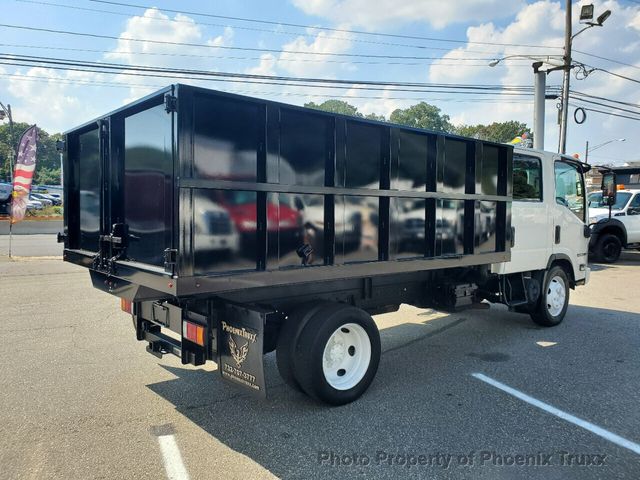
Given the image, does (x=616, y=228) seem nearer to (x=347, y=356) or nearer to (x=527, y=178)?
(x=527, y=178)

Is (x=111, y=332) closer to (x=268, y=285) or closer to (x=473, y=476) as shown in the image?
(x=268, y=285)

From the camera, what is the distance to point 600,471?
10.6 feet

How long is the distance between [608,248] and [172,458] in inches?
647

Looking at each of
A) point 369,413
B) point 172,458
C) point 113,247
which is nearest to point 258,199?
point 113,247

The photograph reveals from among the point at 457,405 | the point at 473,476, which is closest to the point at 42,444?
the point at 473,476

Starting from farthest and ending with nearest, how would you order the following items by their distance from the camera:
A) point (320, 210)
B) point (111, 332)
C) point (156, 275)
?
1. point (111, 332)
2. point (320, 210)
3. point (156, 275)

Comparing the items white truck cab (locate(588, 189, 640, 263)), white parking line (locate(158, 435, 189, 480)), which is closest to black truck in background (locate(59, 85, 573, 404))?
white parking line (locate(158, 435, 189, 480))

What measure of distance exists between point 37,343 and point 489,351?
5.56 metres

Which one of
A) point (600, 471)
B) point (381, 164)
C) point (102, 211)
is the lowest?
point (600, 471)

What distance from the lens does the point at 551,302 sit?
23.1ft

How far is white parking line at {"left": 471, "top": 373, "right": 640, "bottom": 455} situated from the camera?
11.8 feet

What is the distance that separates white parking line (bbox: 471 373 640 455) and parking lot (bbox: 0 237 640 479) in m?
0.02

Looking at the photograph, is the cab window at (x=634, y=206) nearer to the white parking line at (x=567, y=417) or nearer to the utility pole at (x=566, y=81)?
the utility pole at (x=566, y=81)

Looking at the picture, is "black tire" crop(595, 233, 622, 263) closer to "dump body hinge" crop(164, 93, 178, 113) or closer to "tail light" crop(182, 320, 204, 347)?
"tail light" crop(182, 320, 204, 347)
